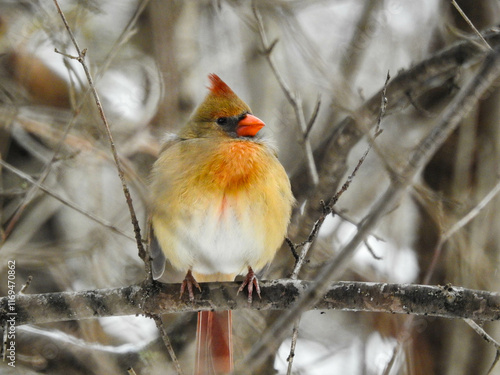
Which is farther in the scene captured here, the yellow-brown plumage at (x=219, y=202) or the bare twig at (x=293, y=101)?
the bare twig at (x=293, y=101)

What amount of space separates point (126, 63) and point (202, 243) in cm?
249

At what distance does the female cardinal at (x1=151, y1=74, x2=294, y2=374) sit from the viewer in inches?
106

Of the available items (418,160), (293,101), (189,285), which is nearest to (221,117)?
(293,101)

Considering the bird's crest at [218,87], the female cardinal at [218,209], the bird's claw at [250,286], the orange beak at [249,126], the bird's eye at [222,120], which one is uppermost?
the bird's crest at [218,87]

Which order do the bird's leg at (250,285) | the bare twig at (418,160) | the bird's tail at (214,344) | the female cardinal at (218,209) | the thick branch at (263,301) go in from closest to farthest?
the bare twig at (418,160), the thick branch at (263,301), the bird's leg at (250,285), the female cardinal at (218,209), the bird's tail at (214,344)

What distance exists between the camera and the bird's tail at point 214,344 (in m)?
2.92

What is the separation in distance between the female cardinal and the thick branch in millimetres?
87

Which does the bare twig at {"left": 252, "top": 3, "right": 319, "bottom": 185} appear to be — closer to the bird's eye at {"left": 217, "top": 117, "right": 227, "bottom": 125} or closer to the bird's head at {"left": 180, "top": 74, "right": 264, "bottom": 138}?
the bird's head at {"left": 180, "top": 74, "right": 264, "bottom": 138}

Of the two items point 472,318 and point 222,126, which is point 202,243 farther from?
point 472,318

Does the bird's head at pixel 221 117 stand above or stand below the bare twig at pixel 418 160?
above

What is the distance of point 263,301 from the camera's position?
8.21 feet

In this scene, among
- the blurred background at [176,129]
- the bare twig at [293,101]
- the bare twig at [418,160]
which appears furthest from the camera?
the blurred background at [176,129]

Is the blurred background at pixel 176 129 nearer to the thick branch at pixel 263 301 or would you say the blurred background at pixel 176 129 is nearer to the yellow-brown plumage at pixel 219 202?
the yellow-brown plumage at pixel 219 202

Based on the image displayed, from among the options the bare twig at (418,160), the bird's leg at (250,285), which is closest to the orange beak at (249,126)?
Result: the bird's leg at (250,285)
